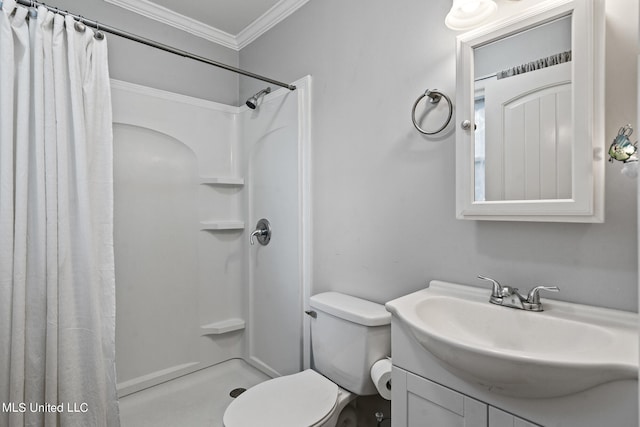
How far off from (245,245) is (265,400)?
1.25 meters

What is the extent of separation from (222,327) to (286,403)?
117cm

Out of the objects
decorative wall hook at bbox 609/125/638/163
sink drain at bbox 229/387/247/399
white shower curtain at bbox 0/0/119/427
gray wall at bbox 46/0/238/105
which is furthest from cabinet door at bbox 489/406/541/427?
gray wall at bbox 46/0/238/105

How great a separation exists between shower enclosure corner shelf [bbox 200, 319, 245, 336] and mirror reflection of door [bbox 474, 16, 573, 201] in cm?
190

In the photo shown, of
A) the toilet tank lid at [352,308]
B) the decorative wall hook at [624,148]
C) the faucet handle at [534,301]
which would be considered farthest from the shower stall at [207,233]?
the decorative wall hook at [624,148]

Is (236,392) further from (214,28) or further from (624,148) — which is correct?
(214,28)

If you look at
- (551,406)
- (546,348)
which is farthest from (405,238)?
(551,406)

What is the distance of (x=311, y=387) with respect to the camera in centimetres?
140

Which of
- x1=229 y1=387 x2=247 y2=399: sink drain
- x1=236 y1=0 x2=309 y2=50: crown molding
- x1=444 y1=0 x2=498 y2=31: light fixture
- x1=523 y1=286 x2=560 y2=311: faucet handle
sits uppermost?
x1=236 y1=0 x2=309 y2=50: crown molding

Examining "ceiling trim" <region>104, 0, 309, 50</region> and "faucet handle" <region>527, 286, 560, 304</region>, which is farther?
"ceiling trim" <region>104, 0, 309, 50</region>

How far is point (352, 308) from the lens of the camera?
1.42m

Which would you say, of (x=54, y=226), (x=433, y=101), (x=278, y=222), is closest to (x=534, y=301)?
(x=433, y=101)

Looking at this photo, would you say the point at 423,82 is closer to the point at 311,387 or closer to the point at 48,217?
the point at 311,387

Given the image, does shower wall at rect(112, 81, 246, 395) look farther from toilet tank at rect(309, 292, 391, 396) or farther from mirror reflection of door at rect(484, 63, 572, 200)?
mirror reflection of door at rect(484, 63, 572, 200)

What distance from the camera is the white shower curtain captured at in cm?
120
